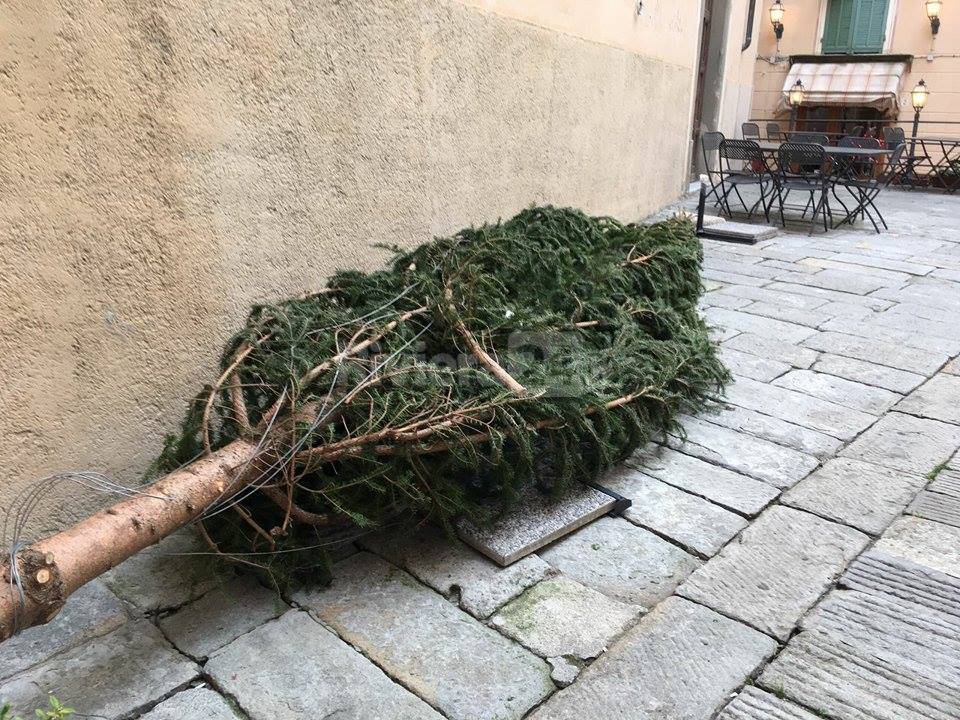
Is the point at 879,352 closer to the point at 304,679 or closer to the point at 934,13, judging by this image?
the point at 304,679

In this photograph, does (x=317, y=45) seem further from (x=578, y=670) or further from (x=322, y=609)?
(x=578, y=670)

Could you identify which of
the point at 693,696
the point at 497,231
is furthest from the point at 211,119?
the point at 693,696

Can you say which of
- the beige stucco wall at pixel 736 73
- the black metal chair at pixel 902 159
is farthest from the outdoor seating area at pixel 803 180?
the beige stucco wall at pixel 736 73

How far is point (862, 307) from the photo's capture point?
5762mm

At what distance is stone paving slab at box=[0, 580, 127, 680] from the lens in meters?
2.25

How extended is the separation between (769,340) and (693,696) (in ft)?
10.9

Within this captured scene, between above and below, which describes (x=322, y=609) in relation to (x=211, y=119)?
below

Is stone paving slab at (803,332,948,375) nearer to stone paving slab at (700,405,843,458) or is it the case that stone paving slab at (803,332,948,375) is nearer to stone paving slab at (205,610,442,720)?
stone paving slab at (700,405,843,458)

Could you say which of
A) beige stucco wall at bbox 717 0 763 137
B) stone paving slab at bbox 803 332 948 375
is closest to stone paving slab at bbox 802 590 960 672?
stone paving slab at bbox 803 332 948 375

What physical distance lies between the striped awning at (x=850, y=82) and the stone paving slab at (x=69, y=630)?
1700 cm

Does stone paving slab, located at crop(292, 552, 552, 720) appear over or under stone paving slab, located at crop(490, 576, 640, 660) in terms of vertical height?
under

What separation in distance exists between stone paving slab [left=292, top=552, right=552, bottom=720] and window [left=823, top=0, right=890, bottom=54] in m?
17.5

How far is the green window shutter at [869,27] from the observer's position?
1598cm

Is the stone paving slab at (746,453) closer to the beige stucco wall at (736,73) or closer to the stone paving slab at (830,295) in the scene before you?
the stone paving slab at (830,295)
